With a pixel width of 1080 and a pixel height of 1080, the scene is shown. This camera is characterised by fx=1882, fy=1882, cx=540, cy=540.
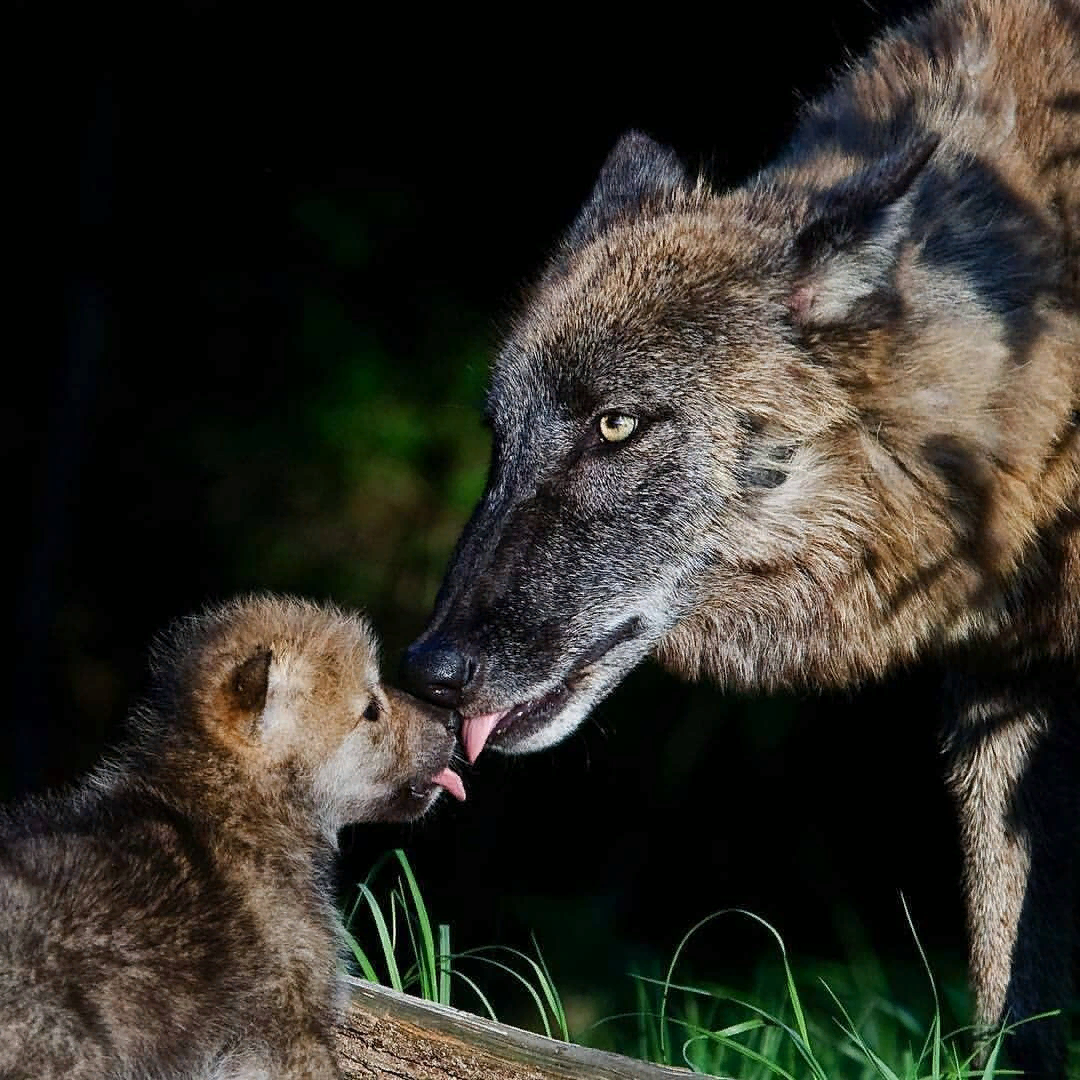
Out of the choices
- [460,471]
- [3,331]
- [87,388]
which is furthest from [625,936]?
[3,331]

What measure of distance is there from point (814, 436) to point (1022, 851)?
1182 millimetres

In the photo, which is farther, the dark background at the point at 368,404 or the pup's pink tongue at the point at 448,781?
the dark background at the point at 368,404

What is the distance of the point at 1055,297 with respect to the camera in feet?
12.8

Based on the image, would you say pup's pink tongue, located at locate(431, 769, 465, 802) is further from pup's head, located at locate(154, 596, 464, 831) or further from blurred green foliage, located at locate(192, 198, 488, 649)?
blurred green foliage, located at locate(192, 198, 488, 649)

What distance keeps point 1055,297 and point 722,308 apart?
69cm

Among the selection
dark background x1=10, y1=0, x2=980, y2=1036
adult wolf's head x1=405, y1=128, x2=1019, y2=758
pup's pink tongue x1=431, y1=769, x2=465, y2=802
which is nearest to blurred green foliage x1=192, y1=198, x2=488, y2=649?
dark background x1=10, y1=0, x2=980, y2=1036

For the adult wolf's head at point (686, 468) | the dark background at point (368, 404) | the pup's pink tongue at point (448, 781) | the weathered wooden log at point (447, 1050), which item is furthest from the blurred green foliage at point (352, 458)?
the weathered wooden log at point (447, 1050)

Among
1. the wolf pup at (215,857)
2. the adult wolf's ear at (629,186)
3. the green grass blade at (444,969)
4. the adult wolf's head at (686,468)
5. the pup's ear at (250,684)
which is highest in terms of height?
the adult wolf's ear at (629,186)

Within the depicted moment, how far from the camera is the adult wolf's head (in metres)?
3.87

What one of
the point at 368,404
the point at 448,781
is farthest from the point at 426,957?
the point at 368,404

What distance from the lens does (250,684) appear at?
357 cm

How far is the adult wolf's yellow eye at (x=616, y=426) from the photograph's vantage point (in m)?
3.98

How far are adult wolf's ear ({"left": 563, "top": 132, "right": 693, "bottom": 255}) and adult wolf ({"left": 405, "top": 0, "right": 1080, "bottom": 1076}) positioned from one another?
248 millimetres

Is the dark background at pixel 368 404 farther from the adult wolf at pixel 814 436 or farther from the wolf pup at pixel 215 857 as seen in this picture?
the wolf pup at pixel 215 857
